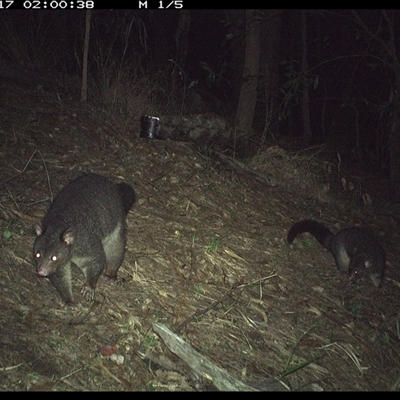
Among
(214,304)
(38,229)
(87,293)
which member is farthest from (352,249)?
(38,229)

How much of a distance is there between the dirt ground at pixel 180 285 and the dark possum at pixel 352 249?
0.44 ft

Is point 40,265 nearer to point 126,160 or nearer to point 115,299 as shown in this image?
point 115,299

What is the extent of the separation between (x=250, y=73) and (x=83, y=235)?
521 cm

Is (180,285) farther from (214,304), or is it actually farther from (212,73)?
(212,73)

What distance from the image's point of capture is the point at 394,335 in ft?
17.9

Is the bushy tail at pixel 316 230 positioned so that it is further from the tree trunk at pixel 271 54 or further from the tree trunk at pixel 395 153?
the tree trunk at pixel 271 54

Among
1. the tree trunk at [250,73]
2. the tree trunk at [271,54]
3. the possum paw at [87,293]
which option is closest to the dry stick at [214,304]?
the possum paw at [87,293]

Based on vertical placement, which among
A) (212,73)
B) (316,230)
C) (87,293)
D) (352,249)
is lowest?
(352,249)

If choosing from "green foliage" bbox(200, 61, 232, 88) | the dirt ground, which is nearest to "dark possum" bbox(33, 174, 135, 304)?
the dirt ground

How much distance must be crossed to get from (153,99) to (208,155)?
5.12ft

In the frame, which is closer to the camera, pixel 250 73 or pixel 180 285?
pixel 180 285

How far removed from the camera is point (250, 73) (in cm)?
878

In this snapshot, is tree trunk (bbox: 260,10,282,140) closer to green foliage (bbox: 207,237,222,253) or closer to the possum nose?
green foliage (bbox: 207,237,222,253)

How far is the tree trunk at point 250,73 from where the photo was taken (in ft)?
28.8
